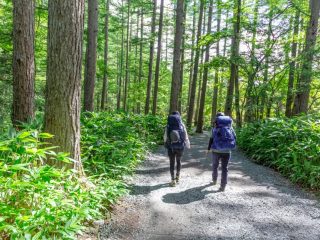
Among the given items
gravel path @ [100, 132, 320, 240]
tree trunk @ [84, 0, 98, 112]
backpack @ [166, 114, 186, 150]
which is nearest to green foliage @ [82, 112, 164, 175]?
gravel path @ [100, 132, 320, 240]

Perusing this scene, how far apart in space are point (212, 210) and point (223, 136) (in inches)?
72.1

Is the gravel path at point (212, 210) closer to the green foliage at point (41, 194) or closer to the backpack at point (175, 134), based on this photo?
the green foliage at point (41, 194)

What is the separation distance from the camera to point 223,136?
6.45 metres

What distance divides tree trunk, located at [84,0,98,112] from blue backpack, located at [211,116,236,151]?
6.90 m

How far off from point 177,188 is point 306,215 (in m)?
2.69

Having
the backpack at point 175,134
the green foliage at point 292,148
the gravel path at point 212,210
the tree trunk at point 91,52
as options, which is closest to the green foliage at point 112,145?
the gravel path at point 212,210

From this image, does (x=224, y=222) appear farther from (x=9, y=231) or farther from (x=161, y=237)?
(x=9, y=231)

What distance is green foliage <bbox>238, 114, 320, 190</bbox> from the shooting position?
719 centimetres

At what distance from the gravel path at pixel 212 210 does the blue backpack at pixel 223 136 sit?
1.03 m

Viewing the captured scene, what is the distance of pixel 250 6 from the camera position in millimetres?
15609

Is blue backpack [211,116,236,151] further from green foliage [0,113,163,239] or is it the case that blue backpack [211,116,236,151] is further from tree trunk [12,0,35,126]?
tree trunk [12,0,35,126]

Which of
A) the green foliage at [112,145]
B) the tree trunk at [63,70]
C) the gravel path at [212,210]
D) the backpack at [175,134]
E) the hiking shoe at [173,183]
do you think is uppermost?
the tree trunk at [63,70]

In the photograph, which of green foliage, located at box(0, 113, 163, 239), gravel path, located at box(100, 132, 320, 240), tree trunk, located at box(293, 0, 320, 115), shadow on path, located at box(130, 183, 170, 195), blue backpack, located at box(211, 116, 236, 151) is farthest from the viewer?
tree trunk, located at box(293, 0, 320, 115)

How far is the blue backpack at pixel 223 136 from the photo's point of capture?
6.44 m
